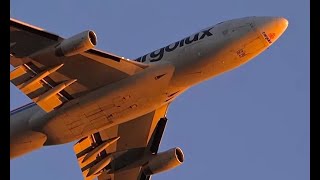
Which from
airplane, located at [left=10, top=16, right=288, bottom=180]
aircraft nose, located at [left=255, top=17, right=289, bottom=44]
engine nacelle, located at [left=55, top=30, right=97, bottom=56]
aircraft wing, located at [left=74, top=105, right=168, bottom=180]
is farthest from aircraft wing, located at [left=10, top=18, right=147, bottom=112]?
aircraft nose, located at [left=255, top=17, right=289, bottom=44]

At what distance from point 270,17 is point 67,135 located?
14.5 metres

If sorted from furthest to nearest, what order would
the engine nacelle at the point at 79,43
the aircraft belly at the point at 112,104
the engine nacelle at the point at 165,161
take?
the engine nacelle at the point at 165,161, the aircraft belly at the point at 112,104, the engine nacelle at the point at 79,43

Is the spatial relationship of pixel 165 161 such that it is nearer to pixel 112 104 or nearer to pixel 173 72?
pixel 112 104

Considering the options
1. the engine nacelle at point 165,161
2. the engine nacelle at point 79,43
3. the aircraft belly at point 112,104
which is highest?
the engine nacelle at point 79,43

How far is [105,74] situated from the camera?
3155 cm

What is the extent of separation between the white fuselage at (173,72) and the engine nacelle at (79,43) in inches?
157

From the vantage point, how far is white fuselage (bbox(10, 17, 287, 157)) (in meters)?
30.9

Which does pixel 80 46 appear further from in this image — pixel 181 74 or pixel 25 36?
pixel 181 74

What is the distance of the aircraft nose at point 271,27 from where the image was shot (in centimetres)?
3091

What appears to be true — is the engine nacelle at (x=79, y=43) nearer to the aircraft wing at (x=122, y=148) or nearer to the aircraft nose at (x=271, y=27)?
the aircraft nose at (x=271, y=27)

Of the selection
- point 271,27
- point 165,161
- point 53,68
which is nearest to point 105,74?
point 53,68

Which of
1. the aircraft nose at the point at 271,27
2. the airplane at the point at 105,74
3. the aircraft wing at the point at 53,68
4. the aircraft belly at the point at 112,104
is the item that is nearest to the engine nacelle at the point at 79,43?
the airplane at the point at 105,74

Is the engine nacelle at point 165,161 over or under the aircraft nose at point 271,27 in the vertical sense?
under

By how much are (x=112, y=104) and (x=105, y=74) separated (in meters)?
1.89
